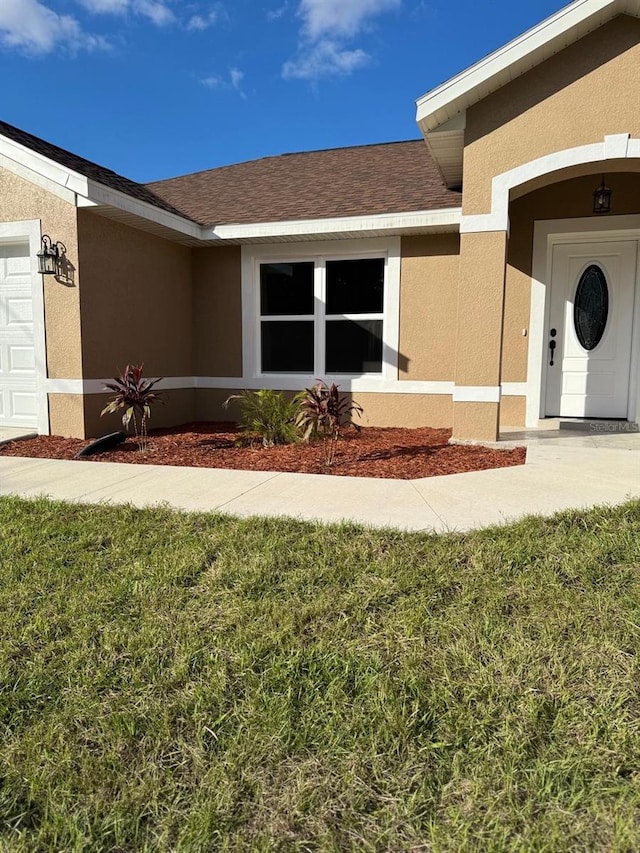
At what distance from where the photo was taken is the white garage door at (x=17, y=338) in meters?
8.14

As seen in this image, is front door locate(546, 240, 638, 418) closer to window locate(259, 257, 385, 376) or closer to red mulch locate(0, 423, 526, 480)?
red mulch locate(0, 423, 526, 480)

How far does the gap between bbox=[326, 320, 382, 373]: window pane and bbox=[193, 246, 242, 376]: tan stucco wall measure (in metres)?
1.71

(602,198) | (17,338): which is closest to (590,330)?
(602,198)

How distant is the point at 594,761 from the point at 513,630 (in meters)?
0.78

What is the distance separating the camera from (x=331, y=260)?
30.6ft

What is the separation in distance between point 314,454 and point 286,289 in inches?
159

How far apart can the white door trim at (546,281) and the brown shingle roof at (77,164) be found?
5.92 m

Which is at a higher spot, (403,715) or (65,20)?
(65,20)

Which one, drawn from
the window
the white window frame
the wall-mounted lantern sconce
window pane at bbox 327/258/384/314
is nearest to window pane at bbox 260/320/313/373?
the window

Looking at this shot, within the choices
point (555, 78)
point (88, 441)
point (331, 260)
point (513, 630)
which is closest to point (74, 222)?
point (88, 441)

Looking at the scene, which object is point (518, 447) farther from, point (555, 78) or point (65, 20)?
point (65, 20)

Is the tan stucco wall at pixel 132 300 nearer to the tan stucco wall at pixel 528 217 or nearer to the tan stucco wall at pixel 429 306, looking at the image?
the tan stucco wall at pixel 429 306

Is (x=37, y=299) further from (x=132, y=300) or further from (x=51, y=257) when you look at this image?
(x=132, y=300)

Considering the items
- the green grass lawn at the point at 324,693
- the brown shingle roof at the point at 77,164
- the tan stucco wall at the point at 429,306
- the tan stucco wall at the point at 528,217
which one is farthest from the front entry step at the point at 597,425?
the brown shingle roof at the point at 77,164
